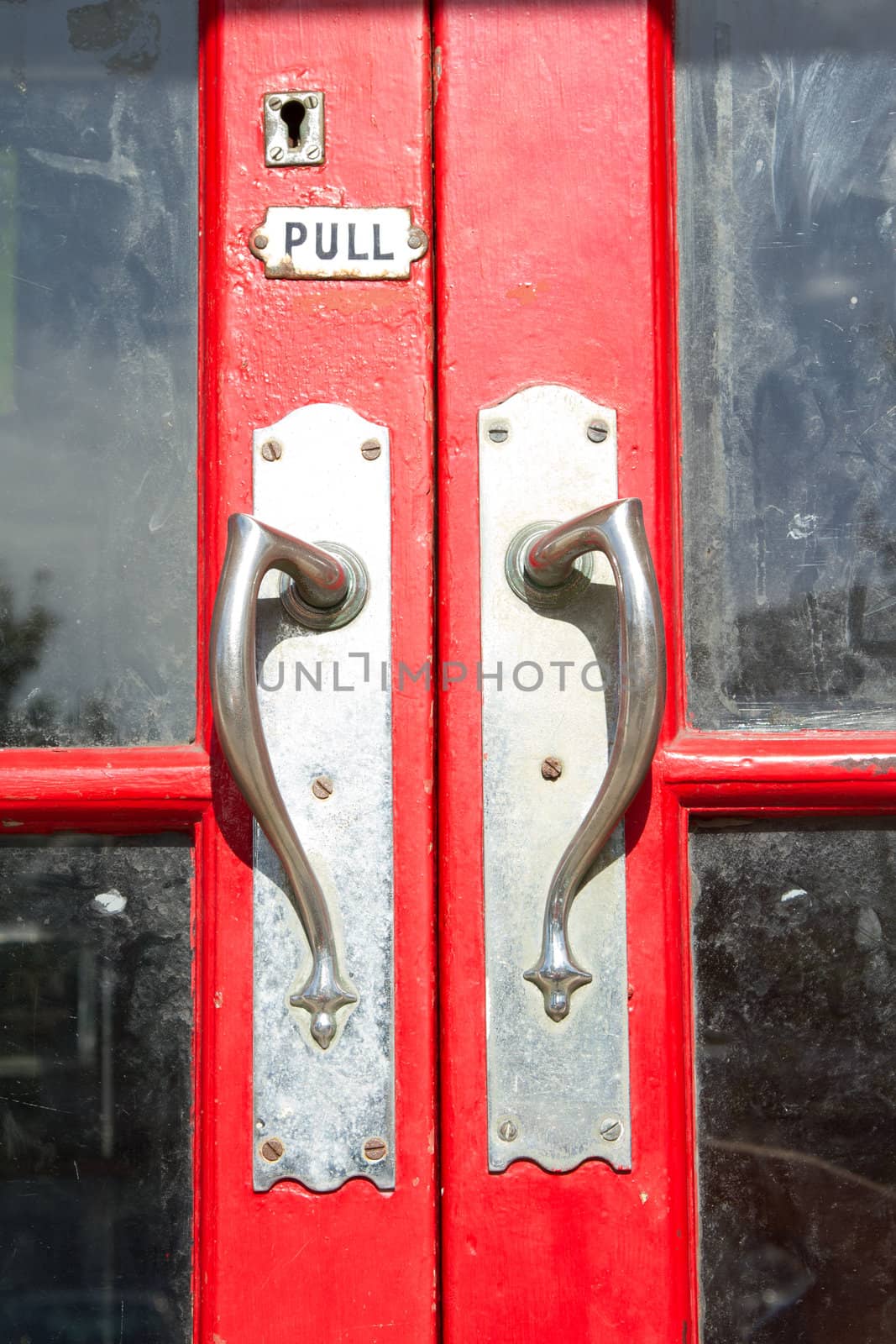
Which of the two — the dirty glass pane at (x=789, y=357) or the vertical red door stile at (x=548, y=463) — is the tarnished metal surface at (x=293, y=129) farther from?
the dirty glass pane at (x=789, y=357)

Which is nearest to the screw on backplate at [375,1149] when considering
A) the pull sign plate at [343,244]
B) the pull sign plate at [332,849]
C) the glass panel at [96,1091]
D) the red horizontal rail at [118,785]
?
the pull sign plate at [332,849]

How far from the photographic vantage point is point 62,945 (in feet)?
2.20

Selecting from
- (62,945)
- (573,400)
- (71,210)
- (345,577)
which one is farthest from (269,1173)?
(71,210)

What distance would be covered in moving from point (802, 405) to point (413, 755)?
336 millimetres

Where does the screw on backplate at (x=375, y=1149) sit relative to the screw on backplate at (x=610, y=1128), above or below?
below

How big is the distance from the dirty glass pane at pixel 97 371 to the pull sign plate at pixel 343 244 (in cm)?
7

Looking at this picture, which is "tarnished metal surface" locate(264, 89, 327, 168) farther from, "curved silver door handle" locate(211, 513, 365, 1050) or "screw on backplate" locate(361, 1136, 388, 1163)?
"screw on backplate" locate(361, 1136, 388, 1163)

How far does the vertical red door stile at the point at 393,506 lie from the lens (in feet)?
2.05

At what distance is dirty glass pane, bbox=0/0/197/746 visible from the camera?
0.68 m

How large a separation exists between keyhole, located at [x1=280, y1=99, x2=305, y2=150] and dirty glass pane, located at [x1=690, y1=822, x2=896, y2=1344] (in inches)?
19.8

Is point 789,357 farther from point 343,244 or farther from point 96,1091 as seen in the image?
point 96,1091

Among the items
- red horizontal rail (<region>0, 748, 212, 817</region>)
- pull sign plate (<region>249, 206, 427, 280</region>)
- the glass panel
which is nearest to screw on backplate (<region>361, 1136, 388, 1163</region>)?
the glass panel

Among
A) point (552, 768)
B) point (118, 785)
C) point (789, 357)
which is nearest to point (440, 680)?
point (552, 768)

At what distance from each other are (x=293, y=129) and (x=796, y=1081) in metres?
0.67
